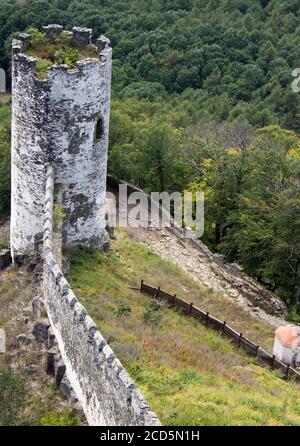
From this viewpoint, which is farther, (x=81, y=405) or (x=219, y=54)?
(x=219, y=54)

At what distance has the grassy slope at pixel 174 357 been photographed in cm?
1503

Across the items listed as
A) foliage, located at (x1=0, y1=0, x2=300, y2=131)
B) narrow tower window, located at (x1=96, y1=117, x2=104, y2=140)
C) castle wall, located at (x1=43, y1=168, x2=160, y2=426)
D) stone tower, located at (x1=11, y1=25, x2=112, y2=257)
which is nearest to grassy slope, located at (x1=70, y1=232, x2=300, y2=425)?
castle wall, located at (x1=43, y1=168, x2=160, y2=426)

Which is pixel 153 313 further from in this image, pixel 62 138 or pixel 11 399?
pixel 11 399

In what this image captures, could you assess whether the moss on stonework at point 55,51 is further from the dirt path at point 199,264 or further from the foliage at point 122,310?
the dirt path at point 199,264

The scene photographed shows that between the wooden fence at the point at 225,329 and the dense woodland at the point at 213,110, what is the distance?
20.2 feet

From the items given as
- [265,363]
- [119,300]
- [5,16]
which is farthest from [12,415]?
[5,16]

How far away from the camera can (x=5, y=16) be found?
65.6 meters

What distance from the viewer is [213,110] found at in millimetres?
54875

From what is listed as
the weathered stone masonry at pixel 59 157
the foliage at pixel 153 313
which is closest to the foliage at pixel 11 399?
the weathered stone masonry at pixel 59 157

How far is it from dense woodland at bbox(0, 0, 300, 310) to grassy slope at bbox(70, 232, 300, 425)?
490 centimetres

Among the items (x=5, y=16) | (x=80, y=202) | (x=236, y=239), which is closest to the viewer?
(x=80, y=202)

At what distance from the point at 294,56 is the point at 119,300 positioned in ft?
147
